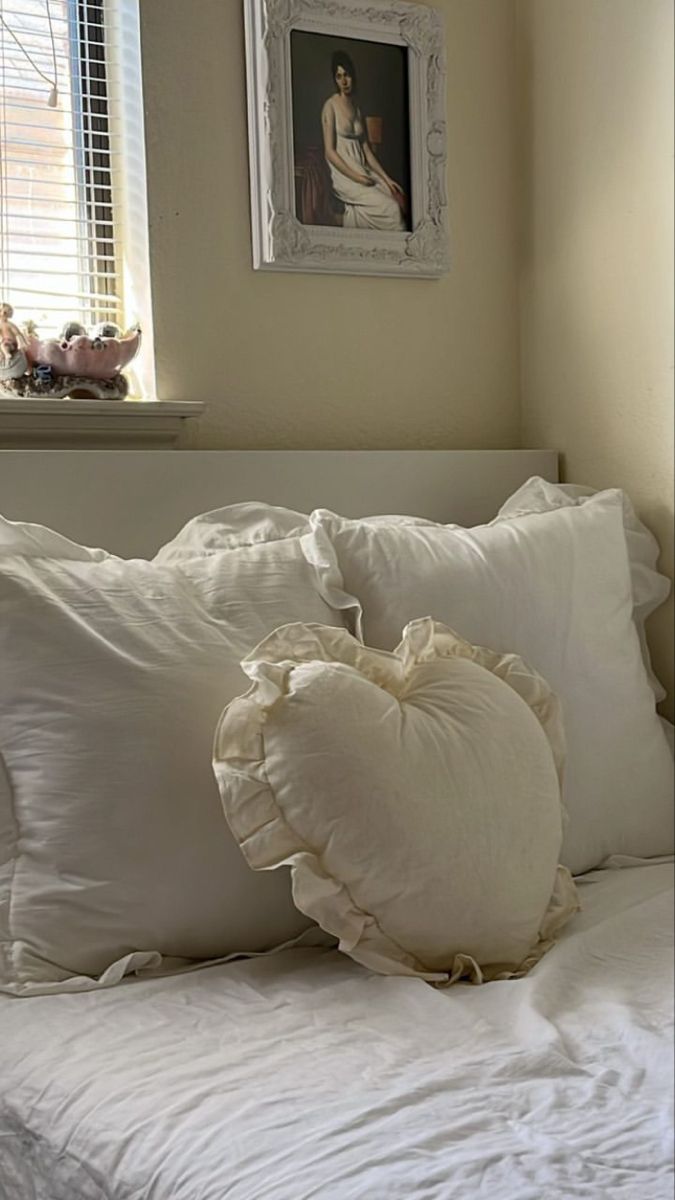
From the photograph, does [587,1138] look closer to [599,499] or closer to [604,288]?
[599,499]

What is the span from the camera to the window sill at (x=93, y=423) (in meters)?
1.40

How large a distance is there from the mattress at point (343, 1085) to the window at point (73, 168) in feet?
2.64

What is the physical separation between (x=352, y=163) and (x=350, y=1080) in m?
1.19

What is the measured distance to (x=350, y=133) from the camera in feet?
5.45

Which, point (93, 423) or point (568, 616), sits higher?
point (93, 423)

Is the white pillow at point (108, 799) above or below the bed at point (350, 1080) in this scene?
above

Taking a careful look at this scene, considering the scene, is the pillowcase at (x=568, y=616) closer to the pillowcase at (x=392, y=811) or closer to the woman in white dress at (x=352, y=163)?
the pillowcase at (x=392, y=811)

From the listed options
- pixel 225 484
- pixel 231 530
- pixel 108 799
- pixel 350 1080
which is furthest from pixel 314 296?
pixel 350 1080

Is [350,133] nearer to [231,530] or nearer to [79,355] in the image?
→ [79,355]

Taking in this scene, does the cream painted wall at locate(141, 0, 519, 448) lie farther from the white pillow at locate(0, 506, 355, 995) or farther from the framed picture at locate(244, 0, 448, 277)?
the white pillow at locate(0, 506, 355, 995)

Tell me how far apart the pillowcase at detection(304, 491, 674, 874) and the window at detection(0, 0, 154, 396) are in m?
0.41

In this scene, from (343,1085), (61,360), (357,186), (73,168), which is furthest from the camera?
(357,186)

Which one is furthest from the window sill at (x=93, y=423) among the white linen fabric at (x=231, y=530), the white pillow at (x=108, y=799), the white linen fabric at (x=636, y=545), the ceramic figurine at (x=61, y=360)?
the white linen fabric at (x=636, y=545)

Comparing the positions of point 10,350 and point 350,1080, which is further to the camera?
point 10,350
